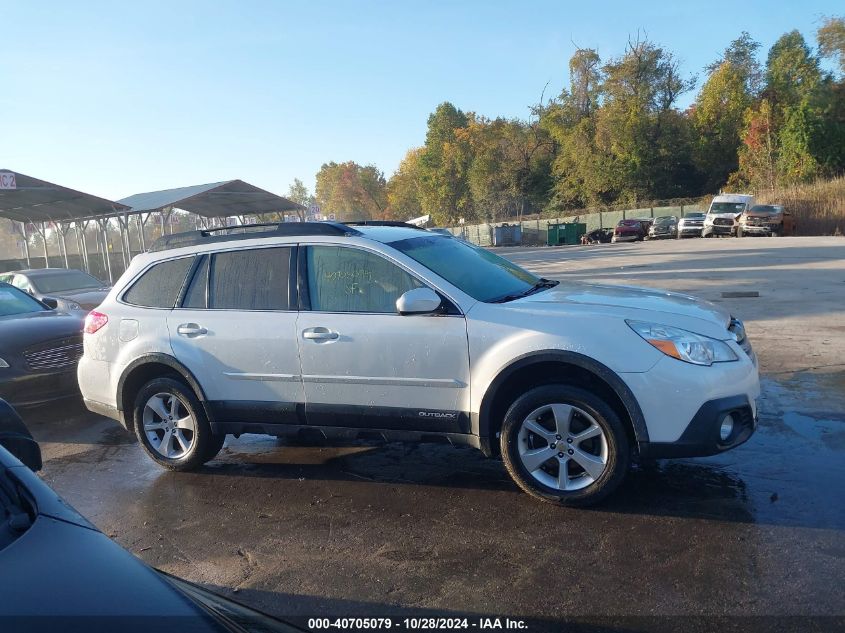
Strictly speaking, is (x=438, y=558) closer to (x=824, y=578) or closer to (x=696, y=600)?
(x=696, y=600)

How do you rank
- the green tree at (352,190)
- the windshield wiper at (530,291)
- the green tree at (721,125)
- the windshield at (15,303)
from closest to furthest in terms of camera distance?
1. the windshield wiper at (530,291)
2. the windshield at (15,303)
3. the green tree at (721,125)
4. the green tree at (352,190)

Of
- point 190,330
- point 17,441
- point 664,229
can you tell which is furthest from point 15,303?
point 664,229

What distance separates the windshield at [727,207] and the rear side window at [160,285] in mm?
36197

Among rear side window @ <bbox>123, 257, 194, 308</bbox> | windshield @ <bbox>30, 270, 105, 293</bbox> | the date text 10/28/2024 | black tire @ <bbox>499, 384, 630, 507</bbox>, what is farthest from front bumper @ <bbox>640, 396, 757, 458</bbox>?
windshield @ <bbox>30, 270, 105, 293</bbox>

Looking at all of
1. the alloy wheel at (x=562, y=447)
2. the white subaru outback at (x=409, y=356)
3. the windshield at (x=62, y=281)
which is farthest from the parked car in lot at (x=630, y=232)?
the alloy wheel at (x=562, y=447)

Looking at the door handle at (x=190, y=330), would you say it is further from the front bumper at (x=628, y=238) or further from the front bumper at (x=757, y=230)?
the front bumper at (x=628, y=238)

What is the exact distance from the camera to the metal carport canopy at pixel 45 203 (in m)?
19.2

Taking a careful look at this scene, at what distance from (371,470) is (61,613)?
3742 millimetres

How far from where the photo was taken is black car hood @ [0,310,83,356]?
734 centimetres

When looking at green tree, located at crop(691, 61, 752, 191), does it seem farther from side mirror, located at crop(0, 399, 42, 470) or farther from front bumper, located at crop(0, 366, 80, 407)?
side mirror, located at crop(0, 399, 42, 470)

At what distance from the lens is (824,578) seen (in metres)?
3.22

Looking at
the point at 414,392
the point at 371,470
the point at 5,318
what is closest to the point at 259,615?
the point at 414,392

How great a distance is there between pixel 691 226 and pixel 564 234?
9846mm

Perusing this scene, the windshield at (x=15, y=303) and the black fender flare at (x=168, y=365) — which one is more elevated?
the windshield at (x=15, y=303)
